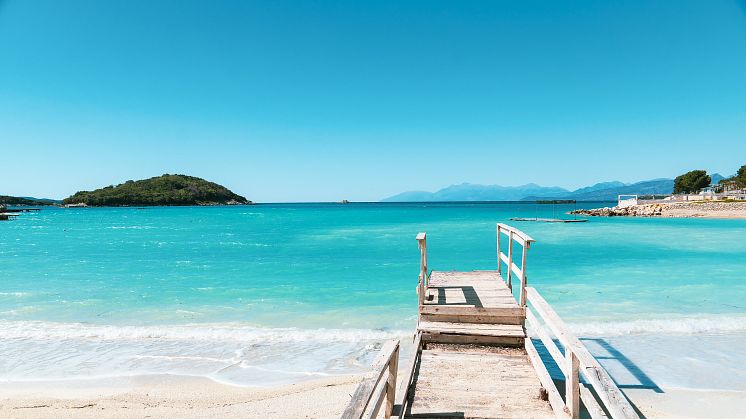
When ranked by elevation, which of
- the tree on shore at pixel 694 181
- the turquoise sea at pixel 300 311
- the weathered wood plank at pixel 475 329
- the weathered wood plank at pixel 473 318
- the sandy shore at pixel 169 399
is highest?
the tree on shore at pixel 694 181

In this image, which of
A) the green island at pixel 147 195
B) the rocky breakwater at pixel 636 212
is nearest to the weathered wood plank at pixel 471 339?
the rocky breakwater at pixel 636 212

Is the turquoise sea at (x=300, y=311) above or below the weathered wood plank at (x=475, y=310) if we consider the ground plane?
below

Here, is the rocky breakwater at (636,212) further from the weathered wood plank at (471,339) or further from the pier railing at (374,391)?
the pier railing at (374,391)

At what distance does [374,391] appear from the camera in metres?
3.35

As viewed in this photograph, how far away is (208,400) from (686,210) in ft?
233

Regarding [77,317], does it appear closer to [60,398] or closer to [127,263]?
[60,398]

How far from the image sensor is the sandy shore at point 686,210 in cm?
5475

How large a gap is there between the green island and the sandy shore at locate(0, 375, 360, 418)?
186m

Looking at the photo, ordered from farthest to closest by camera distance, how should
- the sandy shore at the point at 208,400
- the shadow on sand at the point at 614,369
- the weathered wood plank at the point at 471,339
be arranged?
the weathered wood plank at the point at 471,339, the shadow on sand at the point at 614,369, the sandy shore at the point at 208,400

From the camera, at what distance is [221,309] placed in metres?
12.2

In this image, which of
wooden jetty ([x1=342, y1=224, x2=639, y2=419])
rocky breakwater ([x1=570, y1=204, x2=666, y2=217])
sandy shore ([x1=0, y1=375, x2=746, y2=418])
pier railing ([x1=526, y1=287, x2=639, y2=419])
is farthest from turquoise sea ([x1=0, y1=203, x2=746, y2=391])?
rocky breakwater ([x1=570, y1=204, x2=666, y2=217])

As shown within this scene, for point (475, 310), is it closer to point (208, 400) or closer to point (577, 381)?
point (577, 381)

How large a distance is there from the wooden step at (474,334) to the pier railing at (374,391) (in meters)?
2.60

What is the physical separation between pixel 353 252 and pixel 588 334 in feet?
60.3
